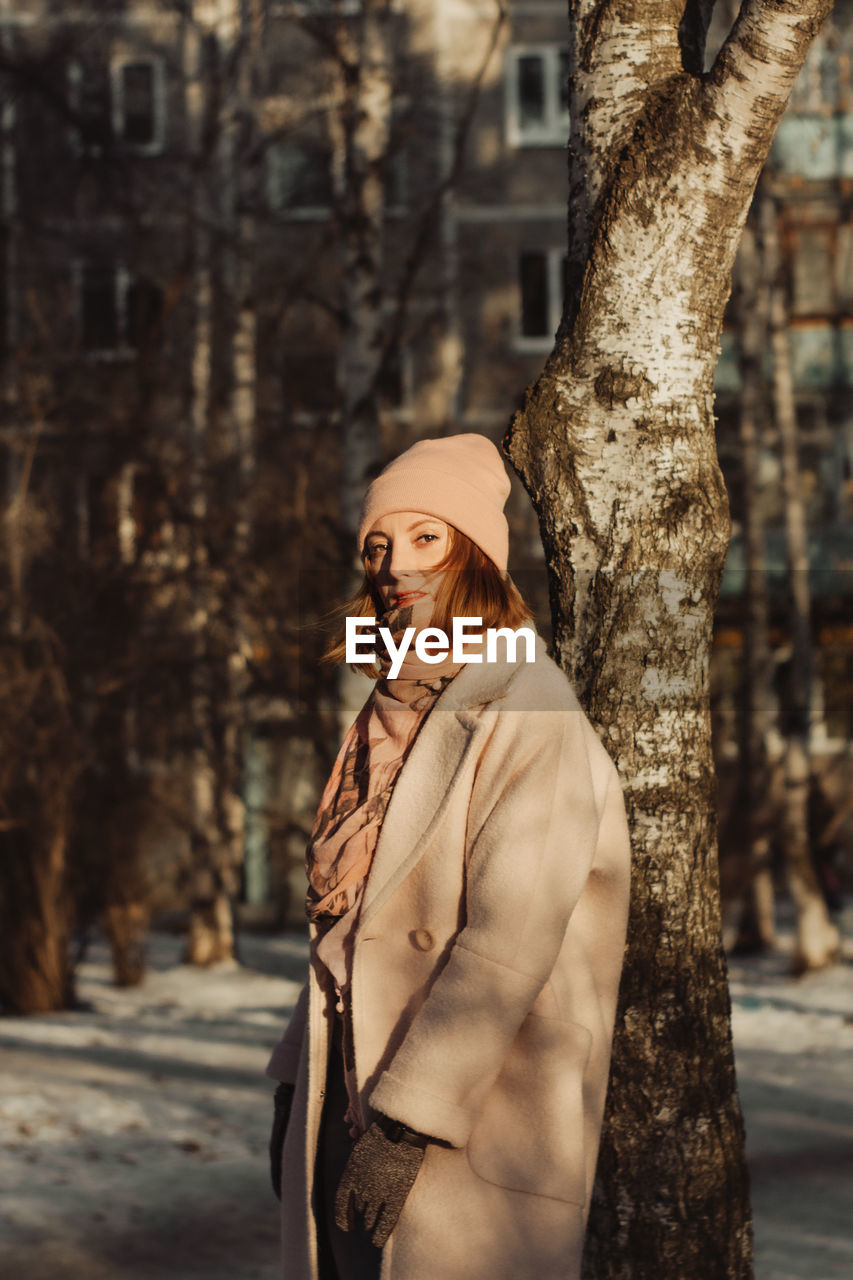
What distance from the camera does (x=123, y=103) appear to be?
27.1m

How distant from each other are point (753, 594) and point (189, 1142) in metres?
9.87

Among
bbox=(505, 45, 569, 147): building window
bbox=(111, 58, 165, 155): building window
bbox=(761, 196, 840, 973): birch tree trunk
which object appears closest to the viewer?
bbox=(761, 196, 840, 973): birch tree trunk

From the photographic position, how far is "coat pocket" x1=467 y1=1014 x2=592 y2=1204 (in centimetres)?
266

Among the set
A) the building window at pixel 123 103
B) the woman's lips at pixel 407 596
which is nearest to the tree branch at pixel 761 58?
the woman's lips at pixel 407 596

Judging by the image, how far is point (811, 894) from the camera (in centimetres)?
1495

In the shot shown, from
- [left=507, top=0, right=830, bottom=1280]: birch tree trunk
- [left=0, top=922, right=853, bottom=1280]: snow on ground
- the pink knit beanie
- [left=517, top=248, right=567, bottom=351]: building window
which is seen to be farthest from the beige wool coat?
[left=517, top=248, right=567, bottom=351]: building window

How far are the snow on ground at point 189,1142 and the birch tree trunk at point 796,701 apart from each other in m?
1.96

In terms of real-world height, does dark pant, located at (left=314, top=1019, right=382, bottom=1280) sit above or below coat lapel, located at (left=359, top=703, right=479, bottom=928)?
below

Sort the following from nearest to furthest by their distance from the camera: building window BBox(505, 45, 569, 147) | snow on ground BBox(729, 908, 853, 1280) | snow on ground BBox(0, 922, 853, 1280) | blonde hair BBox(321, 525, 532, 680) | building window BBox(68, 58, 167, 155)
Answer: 1. blonde hair BBox(321, 525, 532, 680)
2. snow on ground BBox(0, 922, 853, 1280)
3. snow on ground BBox(729, 908, 853, 1280)
4. building window BBox(68, 58, 167, 155)
5. building window BBox(505, 45, 569, 147)

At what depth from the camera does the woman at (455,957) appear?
8.50 feet

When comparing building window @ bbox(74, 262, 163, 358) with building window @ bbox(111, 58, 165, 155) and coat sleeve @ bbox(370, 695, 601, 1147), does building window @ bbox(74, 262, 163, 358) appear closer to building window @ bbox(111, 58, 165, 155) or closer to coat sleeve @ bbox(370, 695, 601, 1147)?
building window @ bbox(111, 58, 165, 155)

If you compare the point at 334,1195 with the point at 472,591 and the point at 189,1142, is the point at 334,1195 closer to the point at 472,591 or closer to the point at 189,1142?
the point at 472,591

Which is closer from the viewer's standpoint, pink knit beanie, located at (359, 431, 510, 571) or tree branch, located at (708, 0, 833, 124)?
pink knit beanie, located at (359, 431, 510, 571)

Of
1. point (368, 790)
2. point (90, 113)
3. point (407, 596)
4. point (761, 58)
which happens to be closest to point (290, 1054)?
point (368, 790)
